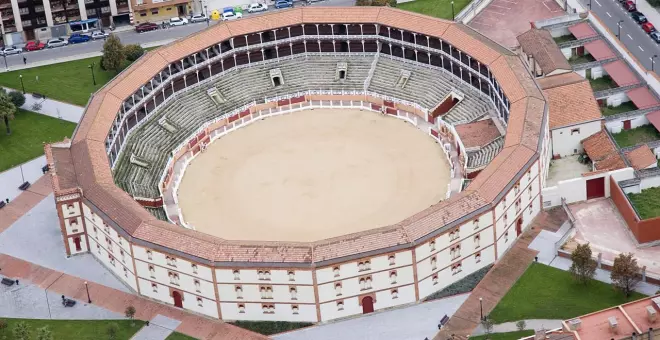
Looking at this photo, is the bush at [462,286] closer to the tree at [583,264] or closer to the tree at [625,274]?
the tree at [583,264]

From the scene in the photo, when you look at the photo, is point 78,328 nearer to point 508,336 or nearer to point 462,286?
point 462,286

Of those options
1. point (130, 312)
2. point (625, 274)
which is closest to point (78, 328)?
point (130, 312)

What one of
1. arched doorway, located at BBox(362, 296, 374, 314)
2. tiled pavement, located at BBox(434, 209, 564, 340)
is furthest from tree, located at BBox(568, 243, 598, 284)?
arched doorway, located at BBox(362, 296, 374, 314)

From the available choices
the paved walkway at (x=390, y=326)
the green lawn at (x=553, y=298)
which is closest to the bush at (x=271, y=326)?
the paved walkway at (x=390, y=326)

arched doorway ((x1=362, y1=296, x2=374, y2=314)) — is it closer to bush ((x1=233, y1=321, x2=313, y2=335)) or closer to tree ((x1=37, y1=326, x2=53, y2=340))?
bush ((x1=233, y1=321, x2=313, y2=335))

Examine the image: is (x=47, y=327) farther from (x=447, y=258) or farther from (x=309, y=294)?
(x=447, y=258)

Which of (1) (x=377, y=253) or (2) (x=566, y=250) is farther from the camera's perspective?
(2) (x=566, y=250)

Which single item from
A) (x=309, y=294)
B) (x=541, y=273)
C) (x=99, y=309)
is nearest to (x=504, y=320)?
(x=541, y=273)
